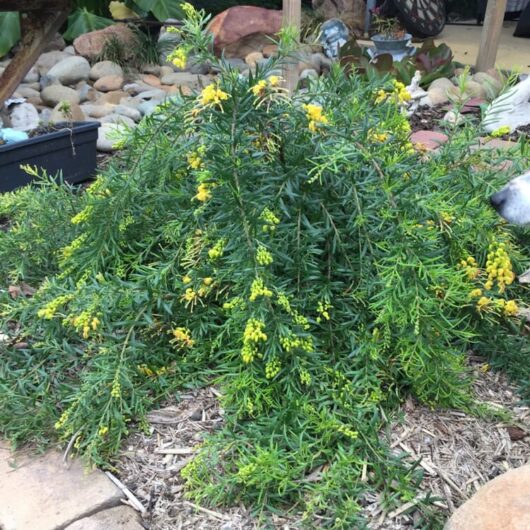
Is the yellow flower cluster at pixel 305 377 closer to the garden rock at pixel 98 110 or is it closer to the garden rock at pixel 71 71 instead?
the garden rock at pixel 98 110

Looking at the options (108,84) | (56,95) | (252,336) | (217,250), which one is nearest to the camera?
(252,336)

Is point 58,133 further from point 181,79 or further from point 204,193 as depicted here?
point 181,79

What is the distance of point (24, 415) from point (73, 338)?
1.09ft

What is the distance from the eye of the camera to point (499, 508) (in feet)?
4.62

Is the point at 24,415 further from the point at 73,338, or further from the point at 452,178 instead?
the point at 452,178

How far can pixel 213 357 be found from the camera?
2.04 metres

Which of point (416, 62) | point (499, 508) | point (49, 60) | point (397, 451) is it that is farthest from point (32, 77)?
point (499, 508)

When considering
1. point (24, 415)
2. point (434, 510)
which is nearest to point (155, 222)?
point (24, 415)

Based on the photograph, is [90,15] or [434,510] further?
[90,15]

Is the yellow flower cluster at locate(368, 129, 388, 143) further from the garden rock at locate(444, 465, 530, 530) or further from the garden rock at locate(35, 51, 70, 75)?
the garden rock at locate(35, 51, 70, 75)

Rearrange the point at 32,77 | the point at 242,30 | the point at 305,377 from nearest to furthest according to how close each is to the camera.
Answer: the point at 305,377
the point at 32,77
the point at 242,30

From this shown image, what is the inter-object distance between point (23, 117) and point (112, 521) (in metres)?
4.11

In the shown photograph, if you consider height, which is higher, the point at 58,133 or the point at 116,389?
the point at 116,389

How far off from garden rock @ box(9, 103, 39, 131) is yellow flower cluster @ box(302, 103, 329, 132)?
358cm
